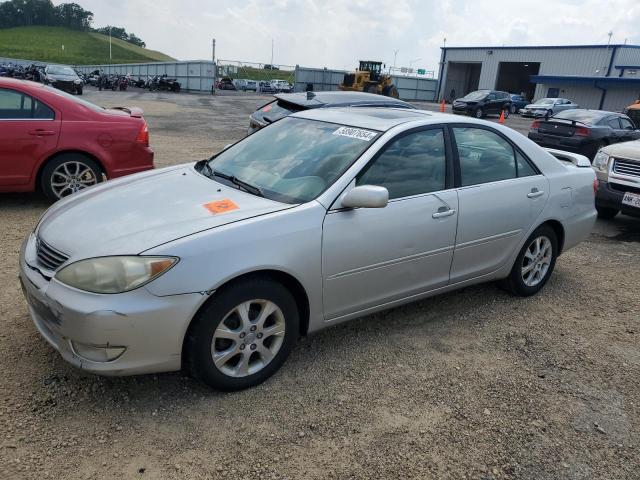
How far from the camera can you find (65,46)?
351 ft

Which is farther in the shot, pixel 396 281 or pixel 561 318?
pixel 561 318

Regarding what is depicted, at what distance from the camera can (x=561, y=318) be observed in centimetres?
424

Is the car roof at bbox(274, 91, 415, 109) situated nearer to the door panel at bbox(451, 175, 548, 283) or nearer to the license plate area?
the license plate area

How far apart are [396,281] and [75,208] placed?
6.95 feet

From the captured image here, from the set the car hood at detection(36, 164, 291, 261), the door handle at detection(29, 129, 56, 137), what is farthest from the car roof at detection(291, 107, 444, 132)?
the door handle at detection(29, 129, 56, 137)

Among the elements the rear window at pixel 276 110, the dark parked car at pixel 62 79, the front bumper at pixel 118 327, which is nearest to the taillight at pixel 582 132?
the rear window at pixel 276 110

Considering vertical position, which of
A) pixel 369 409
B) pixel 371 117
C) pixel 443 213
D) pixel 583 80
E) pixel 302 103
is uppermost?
pixel 583 80

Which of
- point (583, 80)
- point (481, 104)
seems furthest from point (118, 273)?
point (583, 80)

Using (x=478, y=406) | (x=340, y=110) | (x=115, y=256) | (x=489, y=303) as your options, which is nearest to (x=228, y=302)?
(x=115, y=256)

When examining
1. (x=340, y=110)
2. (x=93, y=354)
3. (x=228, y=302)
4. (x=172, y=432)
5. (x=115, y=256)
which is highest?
(x=340, y=110)

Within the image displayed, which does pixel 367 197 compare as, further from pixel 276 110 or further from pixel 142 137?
pixel 276 110

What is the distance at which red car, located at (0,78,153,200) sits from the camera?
18.8 ft

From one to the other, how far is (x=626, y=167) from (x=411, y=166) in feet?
15.8

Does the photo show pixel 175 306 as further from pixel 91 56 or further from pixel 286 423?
pixel 91 56
